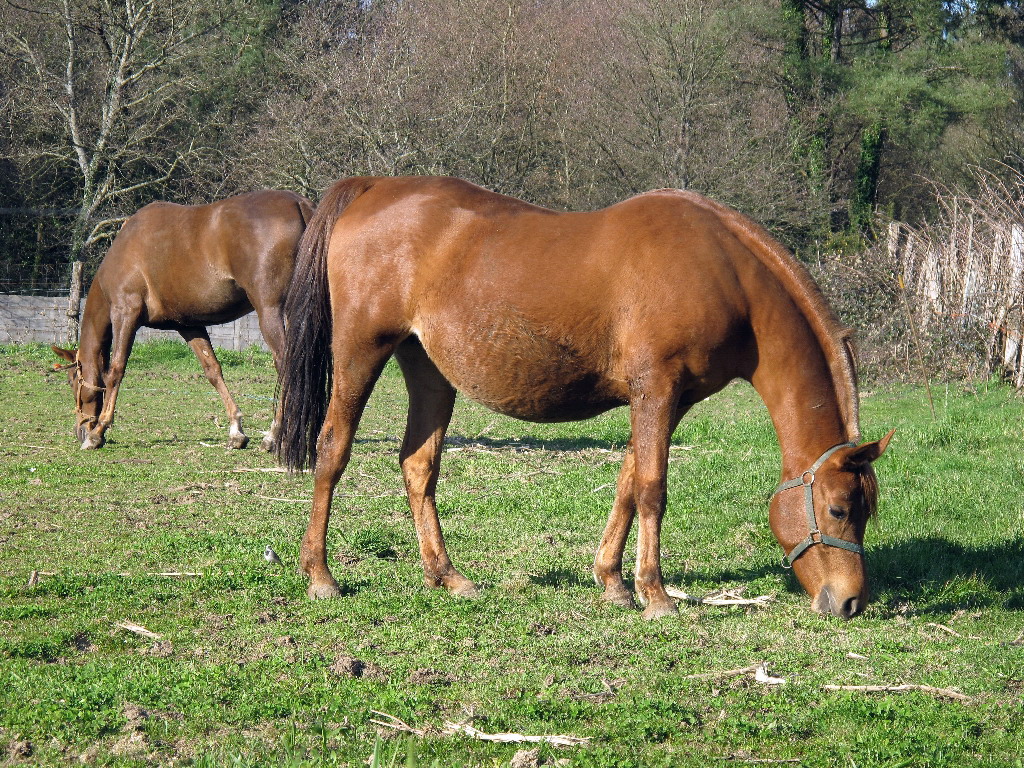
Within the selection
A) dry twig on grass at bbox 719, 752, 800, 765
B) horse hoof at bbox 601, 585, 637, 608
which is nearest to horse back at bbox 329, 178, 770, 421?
horse hoof at bbox 601, 585, 637, 608

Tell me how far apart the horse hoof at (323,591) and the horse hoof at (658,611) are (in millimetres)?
1546

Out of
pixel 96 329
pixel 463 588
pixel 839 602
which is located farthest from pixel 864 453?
pixel 96 329

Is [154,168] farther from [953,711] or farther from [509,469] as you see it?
[953,711]

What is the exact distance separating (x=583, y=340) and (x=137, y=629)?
2.41 meters

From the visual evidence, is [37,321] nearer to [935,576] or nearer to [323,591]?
[323,591]

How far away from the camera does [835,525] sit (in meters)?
4.63

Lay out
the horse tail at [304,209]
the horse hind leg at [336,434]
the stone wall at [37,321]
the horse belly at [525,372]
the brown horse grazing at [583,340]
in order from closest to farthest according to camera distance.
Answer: the brown horse grazing at [583,340]
the horse belly at [525,372]
the horse hind leg at [336,434]
the horse tail at [304,209]
the stone wall at [37,321]

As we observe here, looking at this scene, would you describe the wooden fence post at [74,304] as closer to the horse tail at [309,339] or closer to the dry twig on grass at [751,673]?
the horse tail at [309,339]

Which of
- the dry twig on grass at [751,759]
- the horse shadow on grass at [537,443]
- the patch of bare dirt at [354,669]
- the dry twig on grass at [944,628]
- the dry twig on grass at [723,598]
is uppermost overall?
the dry twig on grass at [751,759]

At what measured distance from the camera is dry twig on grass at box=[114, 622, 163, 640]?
14.5 feet

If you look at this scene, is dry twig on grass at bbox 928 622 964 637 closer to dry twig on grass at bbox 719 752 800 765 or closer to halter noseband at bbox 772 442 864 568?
halter noseband at bbox 772 442 864 568

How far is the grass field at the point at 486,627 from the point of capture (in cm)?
340

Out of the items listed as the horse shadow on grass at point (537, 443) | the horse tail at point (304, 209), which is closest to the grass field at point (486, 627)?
the horse shadow on grass at point (537, 443)

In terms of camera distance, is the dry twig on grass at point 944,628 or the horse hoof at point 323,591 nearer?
the dry twig on grass at point 944,628
